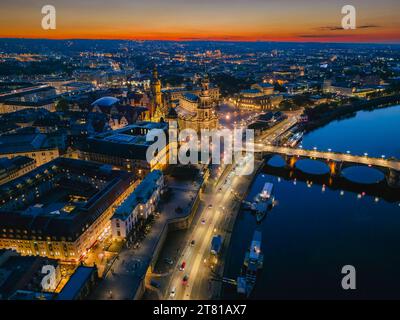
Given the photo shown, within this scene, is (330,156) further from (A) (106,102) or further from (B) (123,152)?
(A) (106,102)

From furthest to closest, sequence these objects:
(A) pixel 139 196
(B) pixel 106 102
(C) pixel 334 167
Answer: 1. (B) pixel 106 102
2. (C) pixel 334 167
3. (A) pixel 139 196

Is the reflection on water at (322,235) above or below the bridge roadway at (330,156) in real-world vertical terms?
below

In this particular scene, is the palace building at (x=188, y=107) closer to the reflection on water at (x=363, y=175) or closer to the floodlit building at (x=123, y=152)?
the floodlit building at (x=123, y=152)

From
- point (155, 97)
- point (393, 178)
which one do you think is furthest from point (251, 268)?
point (155, 97)

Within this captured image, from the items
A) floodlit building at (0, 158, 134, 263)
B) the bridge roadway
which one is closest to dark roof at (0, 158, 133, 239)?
floodlit building at (0, 158, 134, 263)

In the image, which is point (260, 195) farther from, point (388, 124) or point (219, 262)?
point (388, 124)

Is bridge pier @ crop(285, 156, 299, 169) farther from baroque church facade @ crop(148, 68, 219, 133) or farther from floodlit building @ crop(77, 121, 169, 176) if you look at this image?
floodlit building @ crop(77, 121, 169, 176)

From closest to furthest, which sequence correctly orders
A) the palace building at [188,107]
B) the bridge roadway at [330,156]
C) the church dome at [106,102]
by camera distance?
the bridge roadway at [330,156] < the palace building at [188,107] < the church dome at [106,102]

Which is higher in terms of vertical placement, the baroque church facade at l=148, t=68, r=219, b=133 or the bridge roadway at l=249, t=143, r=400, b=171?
the baroque church facade at l=148, t=68, r=219, b=133

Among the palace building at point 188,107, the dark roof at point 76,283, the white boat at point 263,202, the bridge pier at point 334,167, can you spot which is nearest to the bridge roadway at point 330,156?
the bridge pier at point 334,167
